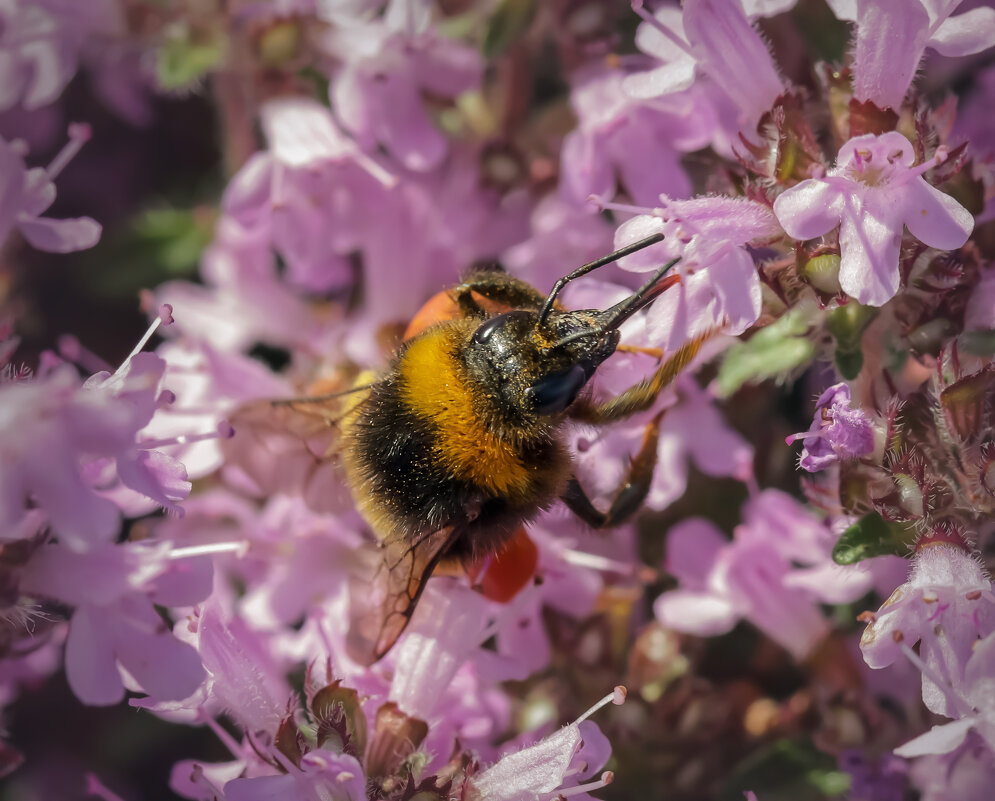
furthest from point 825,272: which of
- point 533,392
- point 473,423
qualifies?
point 473,423

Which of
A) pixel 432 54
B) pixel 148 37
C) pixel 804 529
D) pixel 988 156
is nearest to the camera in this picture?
pixel 988 156

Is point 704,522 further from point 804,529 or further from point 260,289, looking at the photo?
point 260,289

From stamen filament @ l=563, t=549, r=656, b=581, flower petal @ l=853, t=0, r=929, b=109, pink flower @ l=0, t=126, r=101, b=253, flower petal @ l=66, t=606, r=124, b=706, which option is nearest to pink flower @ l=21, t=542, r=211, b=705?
flower petal @ l=66, t=606, r=124, b=706

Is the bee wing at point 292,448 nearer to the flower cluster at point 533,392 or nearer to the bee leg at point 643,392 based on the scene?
the flower cluster at point 533,392

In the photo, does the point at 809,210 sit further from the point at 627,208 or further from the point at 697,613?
the point at 697,613

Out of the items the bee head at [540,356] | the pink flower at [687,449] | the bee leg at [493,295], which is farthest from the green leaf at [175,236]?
the bee head at [540,356]

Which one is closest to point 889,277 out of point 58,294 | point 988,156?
point 988,156
